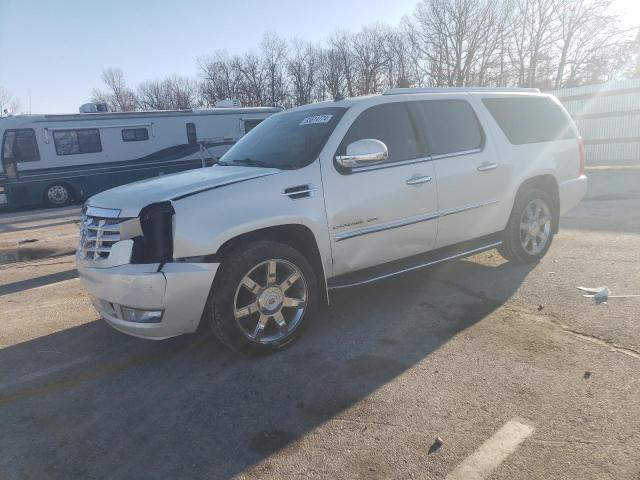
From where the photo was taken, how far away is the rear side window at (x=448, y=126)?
4477 millimetres

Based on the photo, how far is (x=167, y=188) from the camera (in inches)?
140

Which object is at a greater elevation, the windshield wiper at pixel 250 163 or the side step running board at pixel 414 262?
the windshield wiper at pixel 250 163

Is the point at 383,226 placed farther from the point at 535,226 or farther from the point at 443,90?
the point at 535,226

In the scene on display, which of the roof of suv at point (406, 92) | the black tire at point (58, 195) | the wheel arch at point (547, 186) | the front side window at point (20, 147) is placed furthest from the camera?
the black tire at point (58, 195)

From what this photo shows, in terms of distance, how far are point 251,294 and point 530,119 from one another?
384 cm

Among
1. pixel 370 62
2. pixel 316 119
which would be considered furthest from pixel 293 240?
pixel 370 62

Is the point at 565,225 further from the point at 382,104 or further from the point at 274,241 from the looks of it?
the point at 274,241

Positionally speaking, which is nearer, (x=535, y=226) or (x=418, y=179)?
(x=418, y=179)

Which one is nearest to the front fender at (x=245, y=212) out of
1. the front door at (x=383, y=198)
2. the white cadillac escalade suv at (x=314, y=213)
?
the white cadillac escalade suv at (x=314, y=213)

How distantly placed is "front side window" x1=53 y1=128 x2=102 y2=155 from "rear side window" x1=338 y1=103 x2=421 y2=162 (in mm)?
14676

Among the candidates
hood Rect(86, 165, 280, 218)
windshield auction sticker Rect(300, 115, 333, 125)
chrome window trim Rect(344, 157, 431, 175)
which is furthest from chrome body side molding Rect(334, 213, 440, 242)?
windshield auction sticker Rect(300, 115, 333, 125)

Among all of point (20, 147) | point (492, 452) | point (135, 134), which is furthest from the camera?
point (135, 134)

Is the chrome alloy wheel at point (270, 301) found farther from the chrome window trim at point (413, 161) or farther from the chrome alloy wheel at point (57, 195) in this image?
the chrome alloy wheel at point (57, 195)

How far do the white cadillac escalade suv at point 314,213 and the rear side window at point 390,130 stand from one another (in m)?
0.01
